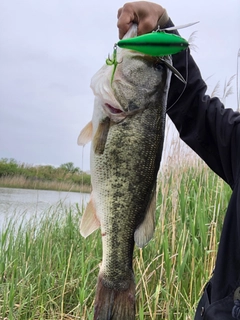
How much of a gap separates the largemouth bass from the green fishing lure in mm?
203

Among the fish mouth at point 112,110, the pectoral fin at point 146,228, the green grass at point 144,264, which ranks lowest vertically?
the green grass at point 144,264

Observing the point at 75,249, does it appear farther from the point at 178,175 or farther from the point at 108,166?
the point at 108,166

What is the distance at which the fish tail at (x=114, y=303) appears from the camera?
4.71 feet

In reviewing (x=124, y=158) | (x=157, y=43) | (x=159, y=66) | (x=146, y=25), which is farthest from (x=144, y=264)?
(x=157, y=43)

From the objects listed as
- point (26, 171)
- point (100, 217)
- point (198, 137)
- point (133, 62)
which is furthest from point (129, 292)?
point (26, 171)

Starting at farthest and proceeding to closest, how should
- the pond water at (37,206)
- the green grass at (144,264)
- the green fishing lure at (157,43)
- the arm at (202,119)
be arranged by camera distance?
the pond water at (37,206) < the green grass at (144,264) < the arm at (202,119) < the green fishing lure at (157,43)

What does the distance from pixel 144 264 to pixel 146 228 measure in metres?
1.91

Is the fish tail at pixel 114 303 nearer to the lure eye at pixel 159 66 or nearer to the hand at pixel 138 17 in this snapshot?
the lure eye at pixel 159 66

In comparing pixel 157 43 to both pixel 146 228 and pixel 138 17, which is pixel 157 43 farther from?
pixel 146 228

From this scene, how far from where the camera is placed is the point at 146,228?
1442 mm

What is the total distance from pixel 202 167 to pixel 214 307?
322 cm

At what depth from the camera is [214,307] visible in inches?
55.5

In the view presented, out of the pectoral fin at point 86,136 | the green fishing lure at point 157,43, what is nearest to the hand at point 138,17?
the green fishing lure at point 157,43

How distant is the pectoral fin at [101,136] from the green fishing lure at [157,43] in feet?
0.98
